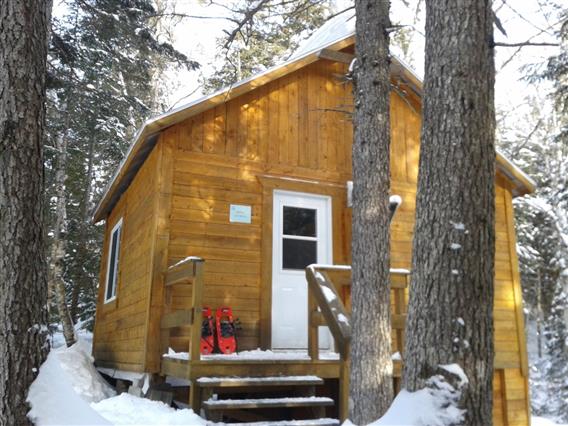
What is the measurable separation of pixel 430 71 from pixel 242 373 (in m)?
3.42

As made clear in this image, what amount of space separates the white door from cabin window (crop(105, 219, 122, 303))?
360cm

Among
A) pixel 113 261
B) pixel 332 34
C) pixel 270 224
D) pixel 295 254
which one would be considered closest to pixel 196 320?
pixel 270 224

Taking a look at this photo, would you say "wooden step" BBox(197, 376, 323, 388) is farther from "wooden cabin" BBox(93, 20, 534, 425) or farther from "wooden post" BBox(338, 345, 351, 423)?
"wooden post" BBox(338, 345, 351, 423)

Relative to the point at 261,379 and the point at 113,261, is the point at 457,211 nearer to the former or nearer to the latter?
the point at 261,379

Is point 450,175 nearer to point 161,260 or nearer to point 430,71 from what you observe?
point 430,71

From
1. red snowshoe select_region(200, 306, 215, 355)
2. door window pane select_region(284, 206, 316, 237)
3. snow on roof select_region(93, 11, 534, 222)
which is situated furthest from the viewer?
door window pane select_region(284, 206, 316, 237)

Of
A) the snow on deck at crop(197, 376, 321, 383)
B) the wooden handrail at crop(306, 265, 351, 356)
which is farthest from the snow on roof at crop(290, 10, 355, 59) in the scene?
the snow on deck at crop(197, 376, 321, 383)

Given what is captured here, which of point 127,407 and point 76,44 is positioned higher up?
point 76,44

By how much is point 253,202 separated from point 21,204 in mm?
4063

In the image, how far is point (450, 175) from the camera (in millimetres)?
2855

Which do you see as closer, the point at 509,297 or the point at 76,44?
the point at 509,297

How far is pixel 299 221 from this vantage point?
731 cm

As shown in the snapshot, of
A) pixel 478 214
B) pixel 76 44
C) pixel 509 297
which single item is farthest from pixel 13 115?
pixel 76 44

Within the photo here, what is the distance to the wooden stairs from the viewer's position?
15.6 feet
